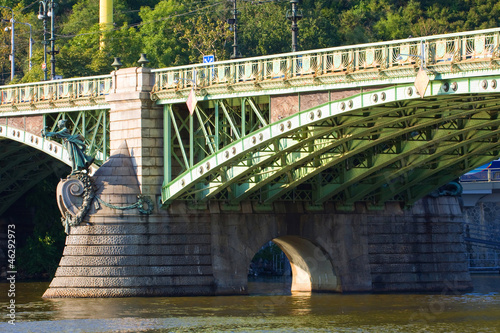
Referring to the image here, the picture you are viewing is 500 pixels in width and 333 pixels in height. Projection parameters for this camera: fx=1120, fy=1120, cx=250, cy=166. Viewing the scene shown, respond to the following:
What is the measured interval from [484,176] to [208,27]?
3378 cm

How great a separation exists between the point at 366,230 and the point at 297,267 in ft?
14.7

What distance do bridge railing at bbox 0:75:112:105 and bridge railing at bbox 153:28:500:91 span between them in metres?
3.73

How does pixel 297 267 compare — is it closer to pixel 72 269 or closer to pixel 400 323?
pixel 72 269

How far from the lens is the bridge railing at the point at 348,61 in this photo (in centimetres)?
3650

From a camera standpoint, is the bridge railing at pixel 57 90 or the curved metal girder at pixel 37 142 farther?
the curved metal girder at pixel 37 142

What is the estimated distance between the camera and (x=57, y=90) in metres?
54.1

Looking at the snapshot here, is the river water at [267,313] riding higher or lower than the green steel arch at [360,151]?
lower

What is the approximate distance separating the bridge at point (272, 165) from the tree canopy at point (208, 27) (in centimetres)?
3584

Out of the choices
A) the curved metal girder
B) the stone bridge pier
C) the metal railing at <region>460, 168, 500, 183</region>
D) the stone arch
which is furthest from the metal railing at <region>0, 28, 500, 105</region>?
the metal railing at <region>460, 168, 500, 183</region>

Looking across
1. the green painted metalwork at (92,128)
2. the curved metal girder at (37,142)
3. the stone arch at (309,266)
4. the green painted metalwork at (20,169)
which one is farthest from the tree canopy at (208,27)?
the stone arch at (309,266)

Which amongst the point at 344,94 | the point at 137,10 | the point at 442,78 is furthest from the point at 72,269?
the point at 137,10

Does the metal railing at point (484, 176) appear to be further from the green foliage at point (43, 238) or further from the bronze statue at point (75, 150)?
the bronze statue at point (75, 150)

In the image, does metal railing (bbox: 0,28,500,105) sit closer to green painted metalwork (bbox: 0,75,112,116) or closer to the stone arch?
green painted metalwork (bbox: 0,75,112,116)

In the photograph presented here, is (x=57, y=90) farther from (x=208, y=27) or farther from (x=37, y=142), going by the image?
(x=208, y=27)
